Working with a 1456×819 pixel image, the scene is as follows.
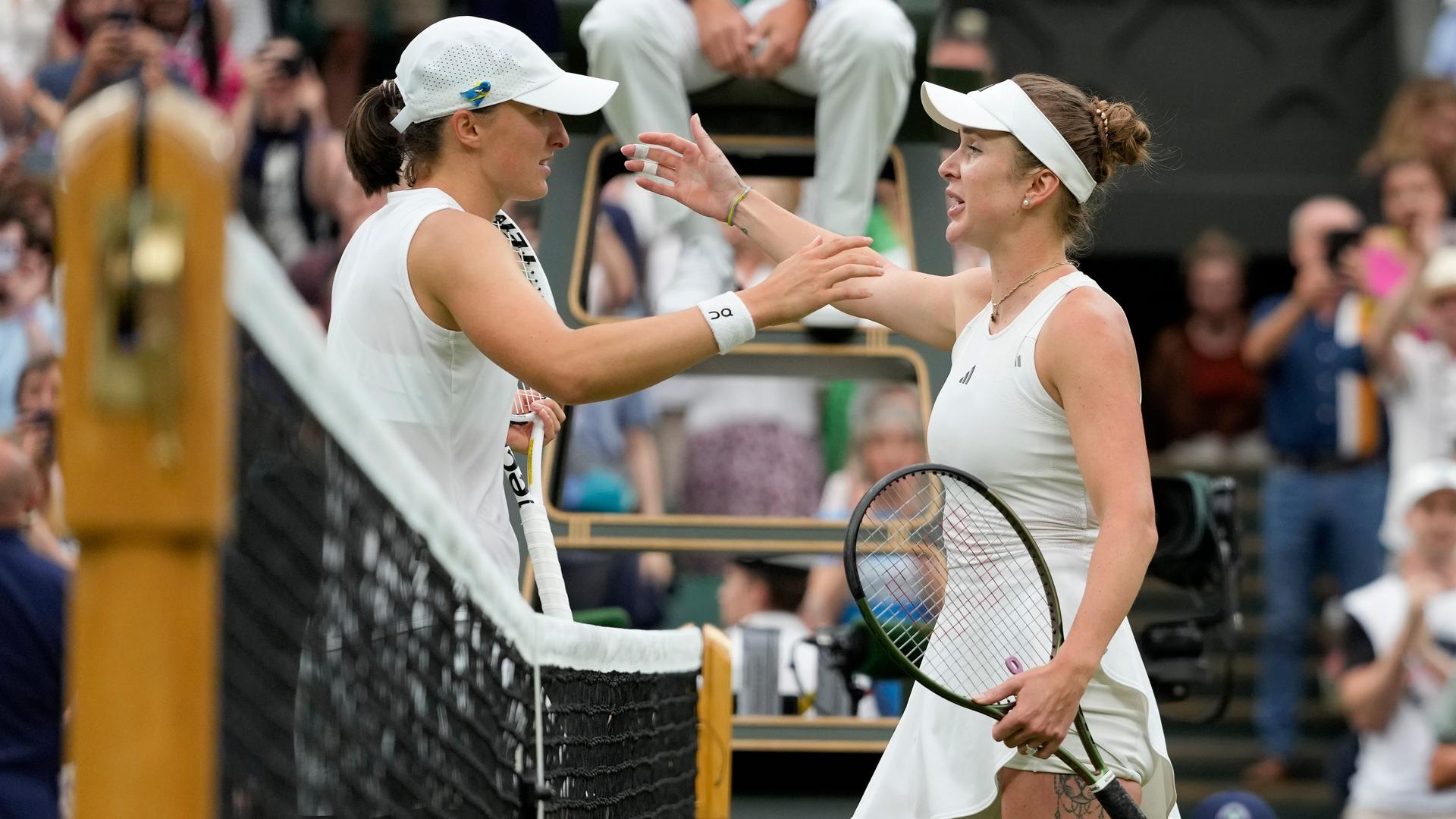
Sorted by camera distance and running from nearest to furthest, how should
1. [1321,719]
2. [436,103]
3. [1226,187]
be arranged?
[436,103] < [1321,719] < [1226,187]

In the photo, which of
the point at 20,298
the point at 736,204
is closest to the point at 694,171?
the point at 736,204

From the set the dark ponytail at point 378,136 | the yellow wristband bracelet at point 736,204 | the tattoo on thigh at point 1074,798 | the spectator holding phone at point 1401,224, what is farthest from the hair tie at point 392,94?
the spectator holding phone at point 1401,224

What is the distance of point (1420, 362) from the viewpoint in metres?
7.61

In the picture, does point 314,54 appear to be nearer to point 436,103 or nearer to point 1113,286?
point 1113,286

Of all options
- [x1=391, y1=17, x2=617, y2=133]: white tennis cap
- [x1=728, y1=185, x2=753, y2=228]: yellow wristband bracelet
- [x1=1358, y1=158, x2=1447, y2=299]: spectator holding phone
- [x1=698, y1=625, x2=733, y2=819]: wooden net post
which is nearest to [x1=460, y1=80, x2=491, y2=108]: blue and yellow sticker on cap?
[x1=391, y1=17, x2=617, y2=133]: white tennis cap

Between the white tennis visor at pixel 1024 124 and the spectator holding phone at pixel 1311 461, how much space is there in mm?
4603

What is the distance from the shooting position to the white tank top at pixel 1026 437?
10.2ft

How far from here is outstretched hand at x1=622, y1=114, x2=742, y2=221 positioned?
380 centimetres

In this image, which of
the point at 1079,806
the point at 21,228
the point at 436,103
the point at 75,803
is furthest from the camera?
the point at 21,228

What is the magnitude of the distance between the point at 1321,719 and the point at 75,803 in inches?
313

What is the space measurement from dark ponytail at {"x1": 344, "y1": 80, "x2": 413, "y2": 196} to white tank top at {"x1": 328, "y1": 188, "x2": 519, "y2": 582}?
0.25 meters

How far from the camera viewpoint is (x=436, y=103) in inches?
128

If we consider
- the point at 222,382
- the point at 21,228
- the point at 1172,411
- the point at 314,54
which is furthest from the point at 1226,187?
the point at 222,382

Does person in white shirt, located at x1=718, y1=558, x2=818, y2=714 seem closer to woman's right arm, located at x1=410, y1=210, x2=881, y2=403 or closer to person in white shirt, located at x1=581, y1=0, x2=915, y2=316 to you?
person in white shirt, located at x1=581, y1=0, x2=915, y2=316
